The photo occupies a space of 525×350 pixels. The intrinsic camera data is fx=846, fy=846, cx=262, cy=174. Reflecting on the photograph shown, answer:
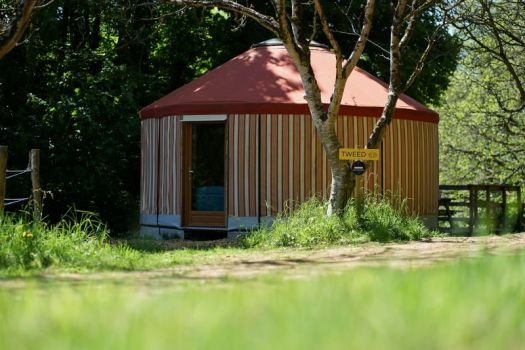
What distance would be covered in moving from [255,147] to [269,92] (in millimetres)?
814

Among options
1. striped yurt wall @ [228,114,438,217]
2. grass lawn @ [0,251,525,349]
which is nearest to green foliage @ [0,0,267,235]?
striped yurt wall @ [228,114,438,217]

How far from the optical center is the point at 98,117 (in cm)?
1416

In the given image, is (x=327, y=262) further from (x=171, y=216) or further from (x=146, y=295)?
(x=171, y=216)

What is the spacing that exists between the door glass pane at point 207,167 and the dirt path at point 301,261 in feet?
10.3

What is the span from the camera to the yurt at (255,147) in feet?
36.2

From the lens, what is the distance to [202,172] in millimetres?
11461

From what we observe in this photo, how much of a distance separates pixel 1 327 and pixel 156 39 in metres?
14.0

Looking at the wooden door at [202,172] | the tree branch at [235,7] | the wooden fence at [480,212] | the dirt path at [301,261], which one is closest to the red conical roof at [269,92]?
the wooden door at [202,172]

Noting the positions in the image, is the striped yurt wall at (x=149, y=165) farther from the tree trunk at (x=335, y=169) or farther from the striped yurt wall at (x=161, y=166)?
the tree trunk at (x=335, y=169)

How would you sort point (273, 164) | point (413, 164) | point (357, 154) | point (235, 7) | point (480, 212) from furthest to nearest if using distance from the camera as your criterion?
1. point (480, 212)
2. point (413, 164)
3. point (273, 164)
4. point (357, 154)
5. point (235, 7)

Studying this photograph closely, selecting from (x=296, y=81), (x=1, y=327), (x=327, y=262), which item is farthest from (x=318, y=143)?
(x=1, y=327)

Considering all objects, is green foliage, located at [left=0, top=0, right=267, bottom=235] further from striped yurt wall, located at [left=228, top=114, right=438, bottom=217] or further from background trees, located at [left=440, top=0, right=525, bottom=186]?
background trees, located at [left=440, top=0, right=525, bottom=186]

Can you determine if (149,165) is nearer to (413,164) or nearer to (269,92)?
(269,92)

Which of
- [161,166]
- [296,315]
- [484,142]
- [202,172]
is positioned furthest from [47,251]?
[484,142]
